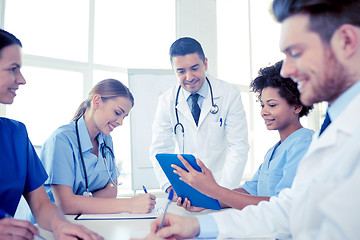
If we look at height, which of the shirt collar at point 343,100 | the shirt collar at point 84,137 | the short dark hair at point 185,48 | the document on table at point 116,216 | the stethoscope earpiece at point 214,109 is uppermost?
the short dark hair at point 185,48

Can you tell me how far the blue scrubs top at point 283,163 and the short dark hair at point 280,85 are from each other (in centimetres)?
12

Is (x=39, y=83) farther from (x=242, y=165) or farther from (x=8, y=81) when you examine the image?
(x=242, y=165)

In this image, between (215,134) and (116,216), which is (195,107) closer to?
(215,134)

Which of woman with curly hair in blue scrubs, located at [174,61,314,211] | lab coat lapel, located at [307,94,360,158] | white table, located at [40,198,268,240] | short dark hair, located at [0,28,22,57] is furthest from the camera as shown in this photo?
woman with curly hair in blue scrubs, located at [174,61,314,211]

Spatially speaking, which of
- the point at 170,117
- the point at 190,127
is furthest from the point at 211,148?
the point at 170,117

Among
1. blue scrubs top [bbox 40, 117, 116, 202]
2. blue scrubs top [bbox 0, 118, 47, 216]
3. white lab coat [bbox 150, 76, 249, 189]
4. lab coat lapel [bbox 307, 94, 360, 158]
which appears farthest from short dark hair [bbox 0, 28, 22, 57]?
white lab coat [bbox 150, 76, 249, 189]

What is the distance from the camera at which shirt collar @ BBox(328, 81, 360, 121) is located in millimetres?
696

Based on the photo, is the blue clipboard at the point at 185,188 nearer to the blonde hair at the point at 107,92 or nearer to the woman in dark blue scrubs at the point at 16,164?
the woman in dark blue scrubs at the point at 16,164

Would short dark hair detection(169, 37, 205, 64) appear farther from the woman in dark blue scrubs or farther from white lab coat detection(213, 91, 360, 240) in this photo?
white lab coat detection(213, 91, 360, 240)

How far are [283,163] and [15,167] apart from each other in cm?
97

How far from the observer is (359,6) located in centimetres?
68

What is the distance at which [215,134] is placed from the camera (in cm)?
213

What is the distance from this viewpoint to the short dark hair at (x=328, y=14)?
0.68m

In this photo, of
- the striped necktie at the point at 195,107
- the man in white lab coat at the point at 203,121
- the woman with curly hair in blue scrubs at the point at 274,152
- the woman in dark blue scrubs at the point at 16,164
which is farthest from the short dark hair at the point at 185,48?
the woman in dark blue scrubs at the point at 16,164
